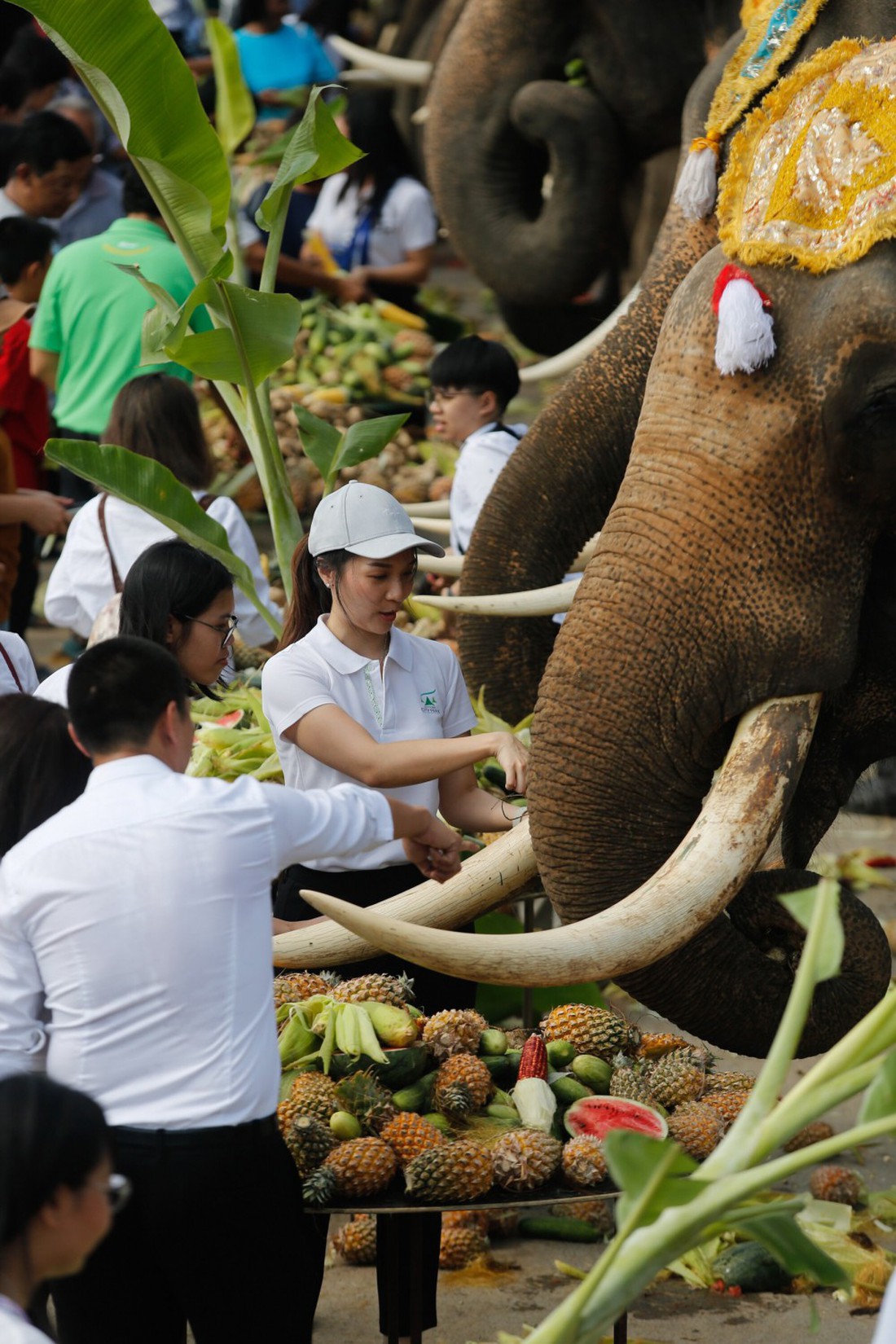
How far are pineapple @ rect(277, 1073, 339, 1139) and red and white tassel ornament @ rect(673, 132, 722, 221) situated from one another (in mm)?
1956

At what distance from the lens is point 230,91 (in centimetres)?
710

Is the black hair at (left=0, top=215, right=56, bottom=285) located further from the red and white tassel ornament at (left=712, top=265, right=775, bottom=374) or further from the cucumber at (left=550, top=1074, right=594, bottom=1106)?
the cucumber at (left=550, top=1074, right=594, bottom=1106)

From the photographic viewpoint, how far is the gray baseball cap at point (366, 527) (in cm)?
384

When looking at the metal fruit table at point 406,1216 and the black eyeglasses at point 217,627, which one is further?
the black eyeglasses at point 217,627

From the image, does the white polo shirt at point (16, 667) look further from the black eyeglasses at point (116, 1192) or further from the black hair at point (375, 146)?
the black hair at point (375, 146)

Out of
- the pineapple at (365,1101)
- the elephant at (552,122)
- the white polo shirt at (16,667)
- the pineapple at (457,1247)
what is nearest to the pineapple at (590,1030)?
the pineapple at (365,1101)

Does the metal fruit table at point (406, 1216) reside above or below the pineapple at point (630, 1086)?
below

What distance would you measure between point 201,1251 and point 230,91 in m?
5.18

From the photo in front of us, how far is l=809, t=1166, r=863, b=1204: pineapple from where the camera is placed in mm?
4742

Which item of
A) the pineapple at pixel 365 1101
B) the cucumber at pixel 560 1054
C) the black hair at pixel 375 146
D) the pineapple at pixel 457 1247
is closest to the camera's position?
the pineapple at pixel 365 1101

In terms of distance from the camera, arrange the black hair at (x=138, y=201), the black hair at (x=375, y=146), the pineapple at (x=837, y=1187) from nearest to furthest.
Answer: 1. the pineapple at (x=837, y=1187)
2. the black hair at (x=138, y=201)
3. the black hair at (x=375, y=146)

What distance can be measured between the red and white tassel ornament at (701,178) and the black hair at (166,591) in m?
1.26

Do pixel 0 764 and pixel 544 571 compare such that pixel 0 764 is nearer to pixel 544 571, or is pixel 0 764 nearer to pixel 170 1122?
pixel 170 1122

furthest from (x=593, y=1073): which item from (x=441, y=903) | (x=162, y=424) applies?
(x=162, y=424)
